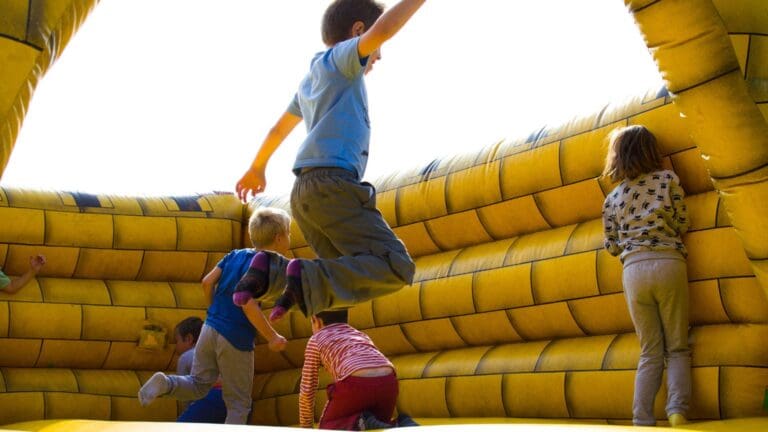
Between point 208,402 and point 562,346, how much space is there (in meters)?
1.24

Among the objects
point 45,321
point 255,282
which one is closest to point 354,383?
point 255,282

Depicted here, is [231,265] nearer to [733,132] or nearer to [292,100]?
[292,100]

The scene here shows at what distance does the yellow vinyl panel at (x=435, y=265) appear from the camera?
10.7 feet

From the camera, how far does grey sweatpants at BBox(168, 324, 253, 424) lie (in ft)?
9.98

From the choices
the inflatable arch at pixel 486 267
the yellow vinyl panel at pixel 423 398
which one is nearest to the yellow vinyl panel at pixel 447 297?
the inflatable arch at pixel 486 267

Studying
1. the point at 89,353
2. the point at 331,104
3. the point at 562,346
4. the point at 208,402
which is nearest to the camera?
the point at 331,104

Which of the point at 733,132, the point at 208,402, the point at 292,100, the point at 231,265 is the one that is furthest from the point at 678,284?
the point at 208,402

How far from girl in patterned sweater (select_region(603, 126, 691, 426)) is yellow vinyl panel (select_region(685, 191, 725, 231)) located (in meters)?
0.04

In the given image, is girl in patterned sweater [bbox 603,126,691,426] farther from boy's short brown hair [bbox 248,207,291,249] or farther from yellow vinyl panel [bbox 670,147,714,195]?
boy's short brown hair [bbox 248,207,291,249]

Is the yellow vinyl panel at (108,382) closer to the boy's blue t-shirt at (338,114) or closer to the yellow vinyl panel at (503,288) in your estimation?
the yellow vinyl panel at (503,288)

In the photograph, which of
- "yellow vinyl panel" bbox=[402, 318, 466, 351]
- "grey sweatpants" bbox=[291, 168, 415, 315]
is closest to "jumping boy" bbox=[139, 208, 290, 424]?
"yellow vinyl panel" bbox=[402, 318, 466, 351]

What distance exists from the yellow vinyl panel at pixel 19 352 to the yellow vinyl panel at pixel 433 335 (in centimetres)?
139

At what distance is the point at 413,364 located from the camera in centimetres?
327

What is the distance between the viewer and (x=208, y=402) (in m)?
3.28
